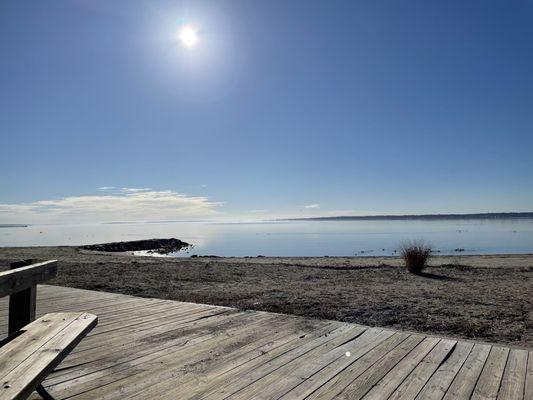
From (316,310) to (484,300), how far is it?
12.2ft

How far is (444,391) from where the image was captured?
9.94ft

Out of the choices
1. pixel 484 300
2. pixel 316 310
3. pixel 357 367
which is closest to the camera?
pixel 357 367

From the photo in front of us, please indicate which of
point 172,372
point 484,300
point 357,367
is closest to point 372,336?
point 357,367

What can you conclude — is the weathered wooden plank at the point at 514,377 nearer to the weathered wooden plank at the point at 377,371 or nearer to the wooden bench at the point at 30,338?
the weathered wooden plank at the point at 377,371

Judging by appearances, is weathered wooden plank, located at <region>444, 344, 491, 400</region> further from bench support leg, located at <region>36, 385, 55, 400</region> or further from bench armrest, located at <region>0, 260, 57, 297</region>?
bench armrest, located at <region>0, 260, 57, 297</region>

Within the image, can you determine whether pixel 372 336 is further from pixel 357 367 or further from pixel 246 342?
pixel 246 342

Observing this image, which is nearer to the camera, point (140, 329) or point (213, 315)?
point (140, 329)

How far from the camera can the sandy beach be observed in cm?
609

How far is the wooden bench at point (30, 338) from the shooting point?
2.06m

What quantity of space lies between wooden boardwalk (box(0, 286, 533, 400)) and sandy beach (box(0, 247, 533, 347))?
1728 mm

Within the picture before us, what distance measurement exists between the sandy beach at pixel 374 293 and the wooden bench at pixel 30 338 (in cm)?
385

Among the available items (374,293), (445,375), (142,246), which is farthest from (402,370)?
(142,246)

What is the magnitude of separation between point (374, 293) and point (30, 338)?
7.37 meters

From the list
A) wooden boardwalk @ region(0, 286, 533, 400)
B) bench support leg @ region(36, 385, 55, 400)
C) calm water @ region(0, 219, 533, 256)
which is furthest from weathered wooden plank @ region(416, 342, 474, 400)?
calm water @ region(0, 219, 533, 256)
